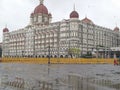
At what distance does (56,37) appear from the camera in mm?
125562

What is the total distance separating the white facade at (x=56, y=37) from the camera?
120m

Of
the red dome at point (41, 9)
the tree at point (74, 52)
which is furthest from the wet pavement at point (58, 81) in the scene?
the red dome at point (41, 9)

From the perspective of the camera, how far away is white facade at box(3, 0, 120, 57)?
393 feet

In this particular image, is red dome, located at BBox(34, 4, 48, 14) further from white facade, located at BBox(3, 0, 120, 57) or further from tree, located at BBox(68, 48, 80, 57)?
tree, located at BBox(68, 48, 80, 57)

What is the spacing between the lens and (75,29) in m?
118

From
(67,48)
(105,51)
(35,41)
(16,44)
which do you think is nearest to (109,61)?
(67,48)

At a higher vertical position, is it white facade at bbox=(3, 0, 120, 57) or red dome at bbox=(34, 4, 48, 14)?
red dome at bbox=(34, 4, 48, 14)

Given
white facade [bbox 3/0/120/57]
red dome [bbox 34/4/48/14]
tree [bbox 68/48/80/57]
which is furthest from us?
red dome [bbox 34/4/48/14]

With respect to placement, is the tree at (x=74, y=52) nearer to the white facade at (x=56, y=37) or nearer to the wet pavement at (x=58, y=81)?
the white facade at (x=56, y=37)

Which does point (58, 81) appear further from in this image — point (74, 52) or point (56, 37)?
point (56, 37)

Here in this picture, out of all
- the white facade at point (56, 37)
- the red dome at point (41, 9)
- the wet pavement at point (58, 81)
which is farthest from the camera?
the red dome at point (41, 9)

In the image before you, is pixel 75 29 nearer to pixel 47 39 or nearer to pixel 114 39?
pixel 47 39

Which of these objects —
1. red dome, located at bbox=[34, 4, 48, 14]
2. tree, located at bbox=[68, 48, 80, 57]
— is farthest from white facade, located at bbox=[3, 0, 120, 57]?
tree, located at bbox=[68, 48, 80, 57]

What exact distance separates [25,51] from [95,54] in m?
40.7
